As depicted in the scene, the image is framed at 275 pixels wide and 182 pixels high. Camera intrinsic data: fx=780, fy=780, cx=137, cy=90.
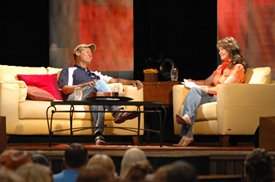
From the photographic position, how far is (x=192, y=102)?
26.0ft

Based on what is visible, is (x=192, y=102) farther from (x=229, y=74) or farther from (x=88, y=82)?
(x=88, y=82)

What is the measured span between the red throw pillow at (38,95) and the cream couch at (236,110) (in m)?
1.55

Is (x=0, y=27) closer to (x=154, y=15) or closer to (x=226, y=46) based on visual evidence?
(x=154, y=15)

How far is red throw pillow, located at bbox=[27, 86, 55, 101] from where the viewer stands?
8.02 m

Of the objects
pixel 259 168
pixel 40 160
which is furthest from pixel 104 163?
pixel 259 168

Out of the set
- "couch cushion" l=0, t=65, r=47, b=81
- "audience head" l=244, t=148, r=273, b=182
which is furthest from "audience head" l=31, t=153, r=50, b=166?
"couch cushion" l=0, t=65, r=47, b=81

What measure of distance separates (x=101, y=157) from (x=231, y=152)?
2.43m

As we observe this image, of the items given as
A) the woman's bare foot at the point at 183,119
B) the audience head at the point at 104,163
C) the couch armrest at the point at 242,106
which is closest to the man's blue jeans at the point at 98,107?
the woman's bare foot at the point at 183,119

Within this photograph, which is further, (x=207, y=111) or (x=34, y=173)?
(x=207, y=111)

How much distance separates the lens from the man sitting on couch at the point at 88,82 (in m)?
7.78

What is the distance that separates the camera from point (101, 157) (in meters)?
4.45

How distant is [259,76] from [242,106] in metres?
0.48

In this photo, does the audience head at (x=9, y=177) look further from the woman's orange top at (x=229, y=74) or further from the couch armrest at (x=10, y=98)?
the woman's orange top at (x=229, y=74)

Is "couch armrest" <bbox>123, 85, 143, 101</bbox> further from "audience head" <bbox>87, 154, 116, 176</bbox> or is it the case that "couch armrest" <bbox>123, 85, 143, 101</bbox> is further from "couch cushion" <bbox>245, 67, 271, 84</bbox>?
"audience head" <bbox>87, 154, 116, 176</bbox>
